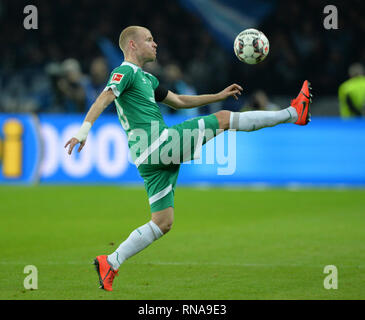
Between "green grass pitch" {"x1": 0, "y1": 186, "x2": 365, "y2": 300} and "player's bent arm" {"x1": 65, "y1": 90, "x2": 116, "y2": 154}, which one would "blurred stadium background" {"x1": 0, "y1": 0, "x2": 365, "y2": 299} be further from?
"player's bent arm" {"x1": 65, "y1": 90, "x2": 116, "y2": 154}

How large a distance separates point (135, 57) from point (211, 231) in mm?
3517

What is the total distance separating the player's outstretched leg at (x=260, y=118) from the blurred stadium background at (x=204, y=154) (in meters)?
1.28

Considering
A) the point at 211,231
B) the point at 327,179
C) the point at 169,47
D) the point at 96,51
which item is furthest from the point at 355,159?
the point at 96,51

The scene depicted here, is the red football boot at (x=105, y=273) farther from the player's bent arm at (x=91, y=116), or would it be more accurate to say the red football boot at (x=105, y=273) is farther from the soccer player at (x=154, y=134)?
the player's bent arm at (x=91, y=116)

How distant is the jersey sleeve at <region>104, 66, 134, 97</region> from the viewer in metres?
5.78

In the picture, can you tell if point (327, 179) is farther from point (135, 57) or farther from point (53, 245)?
point (135, 57)

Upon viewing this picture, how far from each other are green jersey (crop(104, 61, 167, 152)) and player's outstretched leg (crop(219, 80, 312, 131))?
51 cm

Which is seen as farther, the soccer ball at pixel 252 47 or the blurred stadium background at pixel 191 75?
the blurred stadium background at pixel 191 75

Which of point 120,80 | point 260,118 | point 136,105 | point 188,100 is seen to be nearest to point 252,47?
point 188,100

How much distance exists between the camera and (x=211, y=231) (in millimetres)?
9172

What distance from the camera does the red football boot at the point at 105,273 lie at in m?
5.74

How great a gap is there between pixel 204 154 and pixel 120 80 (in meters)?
7.85

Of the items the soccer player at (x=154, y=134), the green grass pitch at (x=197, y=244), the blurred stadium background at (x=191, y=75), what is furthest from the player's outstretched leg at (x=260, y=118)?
the blurred stadium background at (x=191, y=75)

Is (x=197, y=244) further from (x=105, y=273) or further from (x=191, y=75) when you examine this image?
(x=191, y=75)
